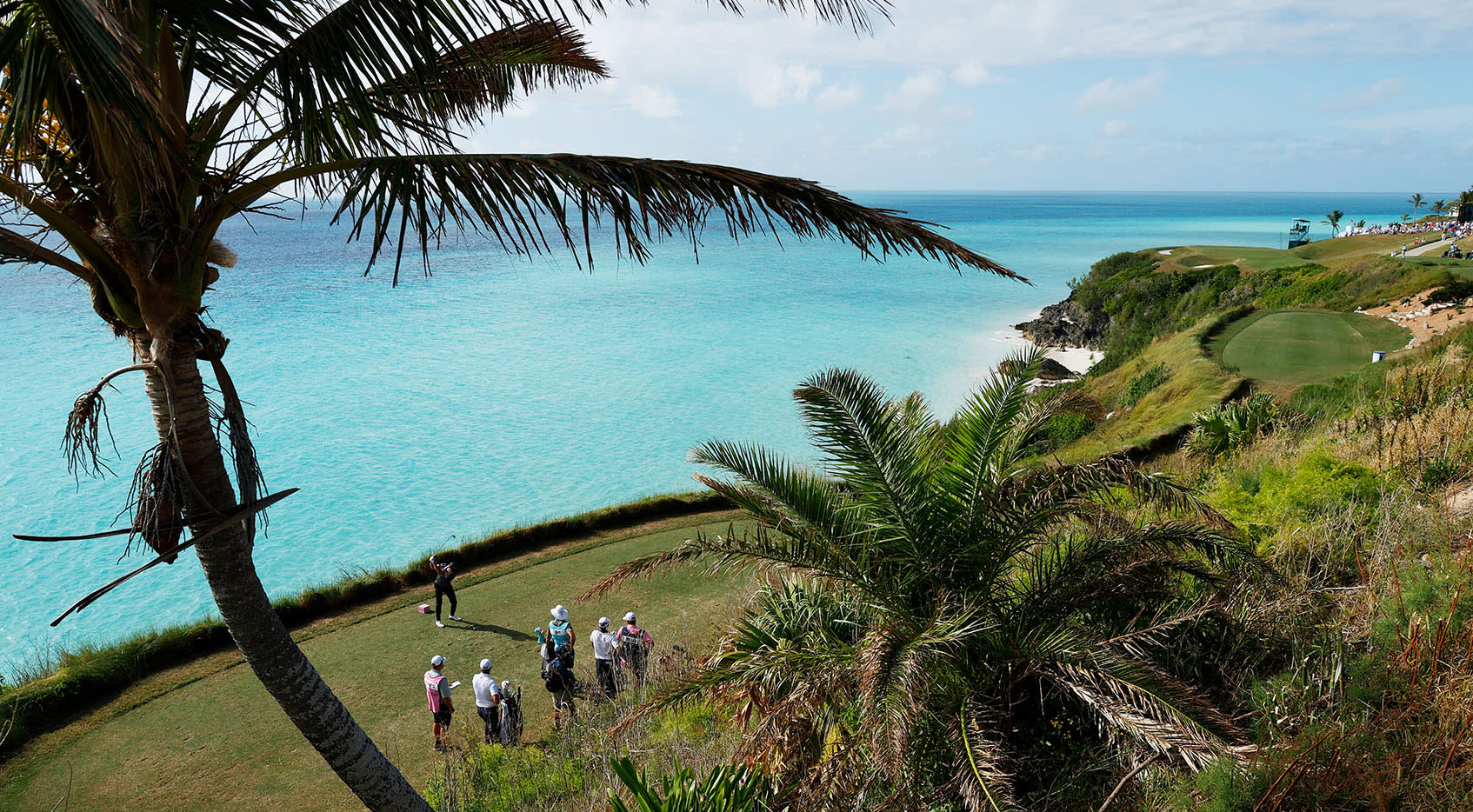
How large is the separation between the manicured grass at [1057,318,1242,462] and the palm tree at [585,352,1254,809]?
8.11m

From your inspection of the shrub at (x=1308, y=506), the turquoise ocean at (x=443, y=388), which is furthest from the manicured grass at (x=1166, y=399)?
the turquoise ocean at (x=443, y=388)

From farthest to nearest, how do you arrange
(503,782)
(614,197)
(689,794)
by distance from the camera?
(503,782) < (689,794) < (614,197)

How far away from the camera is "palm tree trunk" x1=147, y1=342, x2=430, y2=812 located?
403 centimetres

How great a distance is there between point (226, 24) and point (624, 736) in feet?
21.2

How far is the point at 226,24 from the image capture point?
135 inches

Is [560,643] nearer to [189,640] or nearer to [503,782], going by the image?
[503,782]

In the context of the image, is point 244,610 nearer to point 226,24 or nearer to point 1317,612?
point 226,24

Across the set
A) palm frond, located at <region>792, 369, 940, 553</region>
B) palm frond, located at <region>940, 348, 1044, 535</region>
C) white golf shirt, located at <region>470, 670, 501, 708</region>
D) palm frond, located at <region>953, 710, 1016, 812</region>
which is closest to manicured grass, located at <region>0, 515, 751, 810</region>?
white golf shirt, located at <region>470, 670, 501, 708</region>

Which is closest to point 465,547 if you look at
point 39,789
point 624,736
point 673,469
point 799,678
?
point 39,789

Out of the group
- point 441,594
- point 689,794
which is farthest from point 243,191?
point 441,594

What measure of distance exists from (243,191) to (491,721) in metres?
7.03

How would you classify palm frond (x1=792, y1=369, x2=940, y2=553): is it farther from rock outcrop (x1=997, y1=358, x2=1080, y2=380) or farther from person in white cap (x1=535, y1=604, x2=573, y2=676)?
rock outcrop (x1=997, y1=358, x2=1080, y2=380)

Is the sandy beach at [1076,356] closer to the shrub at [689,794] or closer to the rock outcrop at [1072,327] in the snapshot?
the rock outcrop at [1072,327]

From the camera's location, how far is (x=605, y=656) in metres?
9.70
